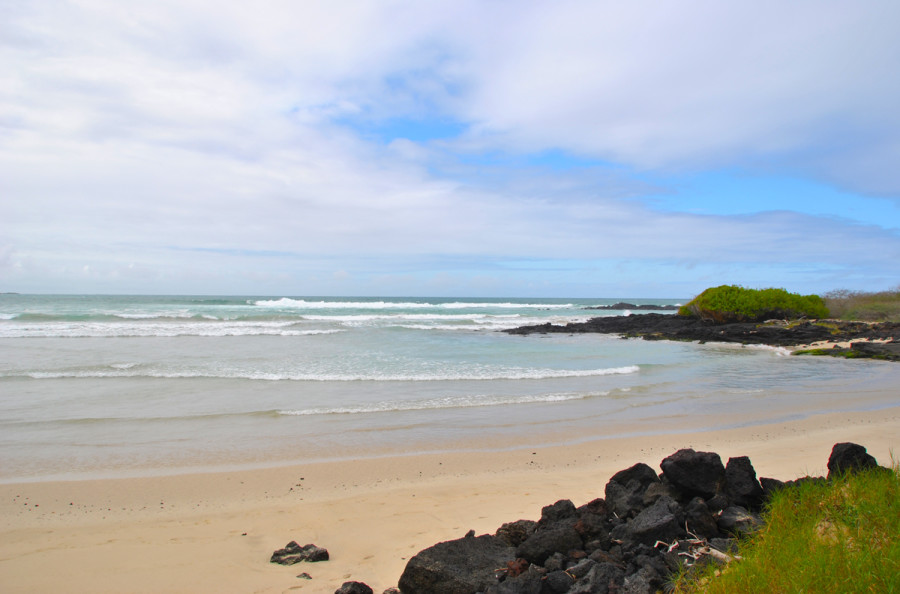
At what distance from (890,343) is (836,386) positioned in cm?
1098

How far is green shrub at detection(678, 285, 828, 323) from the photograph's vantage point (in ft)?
105

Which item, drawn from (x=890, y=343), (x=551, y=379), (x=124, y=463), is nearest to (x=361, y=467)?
(x=124, y=463)

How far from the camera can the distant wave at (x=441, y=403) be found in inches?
412

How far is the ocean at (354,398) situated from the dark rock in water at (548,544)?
4010mm

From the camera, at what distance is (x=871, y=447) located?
772 cm

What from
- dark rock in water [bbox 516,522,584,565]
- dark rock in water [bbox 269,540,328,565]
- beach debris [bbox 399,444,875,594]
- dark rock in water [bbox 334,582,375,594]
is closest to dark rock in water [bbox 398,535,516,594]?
beach debris [bbox 399,444,875,594]

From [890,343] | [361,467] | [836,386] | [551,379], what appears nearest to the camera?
[361,467]

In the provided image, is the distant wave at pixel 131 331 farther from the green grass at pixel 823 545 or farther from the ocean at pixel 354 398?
the green grass at pixel 823 545

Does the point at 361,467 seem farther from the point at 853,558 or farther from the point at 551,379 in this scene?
the point at 551,379

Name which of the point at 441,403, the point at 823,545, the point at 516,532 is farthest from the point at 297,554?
the point at 441,403

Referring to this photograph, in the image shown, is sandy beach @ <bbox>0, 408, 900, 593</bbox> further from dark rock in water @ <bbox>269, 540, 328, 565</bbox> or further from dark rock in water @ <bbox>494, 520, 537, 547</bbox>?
dark rock in water @ <bbox>494, 520, 537, 547</bbox>

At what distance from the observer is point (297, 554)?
453 cm

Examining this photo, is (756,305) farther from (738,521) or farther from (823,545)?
(823,545)

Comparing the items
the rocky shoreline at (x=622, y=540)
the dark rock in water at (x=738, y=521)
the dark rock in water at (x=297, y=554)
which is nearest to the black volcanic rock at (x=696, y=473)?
the rocky shoreline at (x=622, y=540)
